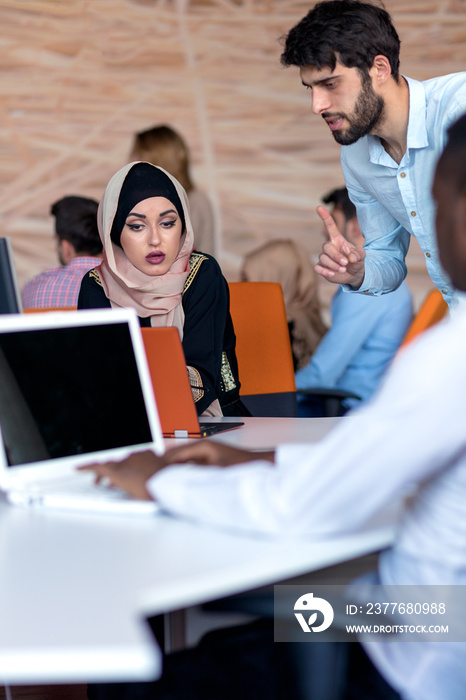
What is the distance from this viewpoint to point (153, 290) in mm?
2180

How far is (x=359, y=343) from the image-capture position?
315 centimetres

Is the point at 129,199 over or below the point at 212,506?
over

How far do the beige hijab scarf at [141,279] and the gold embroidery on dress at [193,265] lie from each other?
15 mm

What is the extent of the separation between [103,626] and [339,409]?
2.19 m

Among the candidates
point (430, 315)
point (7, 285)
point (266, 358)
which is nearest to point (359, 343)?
point (430, 315)

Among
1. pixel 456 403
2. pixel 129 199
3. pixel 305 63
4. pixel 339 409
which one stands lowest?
pixel 339 409

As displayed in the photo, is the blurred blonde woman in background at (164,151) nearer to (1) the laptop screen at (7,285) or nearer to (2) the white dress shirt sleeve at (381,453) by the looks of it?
(1) the laptop screen at (7,285)

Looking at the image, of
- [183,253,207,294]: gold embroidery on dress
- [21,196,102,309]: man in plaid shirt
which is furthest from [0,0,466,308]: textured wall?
[183,253,207,294]: gold embroidery on dress

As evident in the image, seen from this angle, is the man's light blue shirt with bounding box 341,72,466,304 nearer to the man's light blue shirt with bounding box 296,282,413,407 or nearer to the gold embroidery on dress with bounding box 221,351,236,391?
the gold embroidery on dress with bounding box 221,351,236,391

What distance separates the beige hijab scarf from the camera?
85.6 inches

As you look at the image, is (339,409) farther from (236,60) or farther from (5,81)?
(5,81)

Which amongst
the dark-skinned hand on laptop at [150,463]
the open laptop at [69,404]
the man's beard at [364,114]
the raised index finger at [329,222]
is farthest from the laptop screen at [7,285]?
the man's beard at [364,114]

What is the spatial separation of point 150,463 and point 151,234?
1222 millimetres

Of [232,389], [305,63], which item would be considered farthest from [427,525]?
[305,63]
